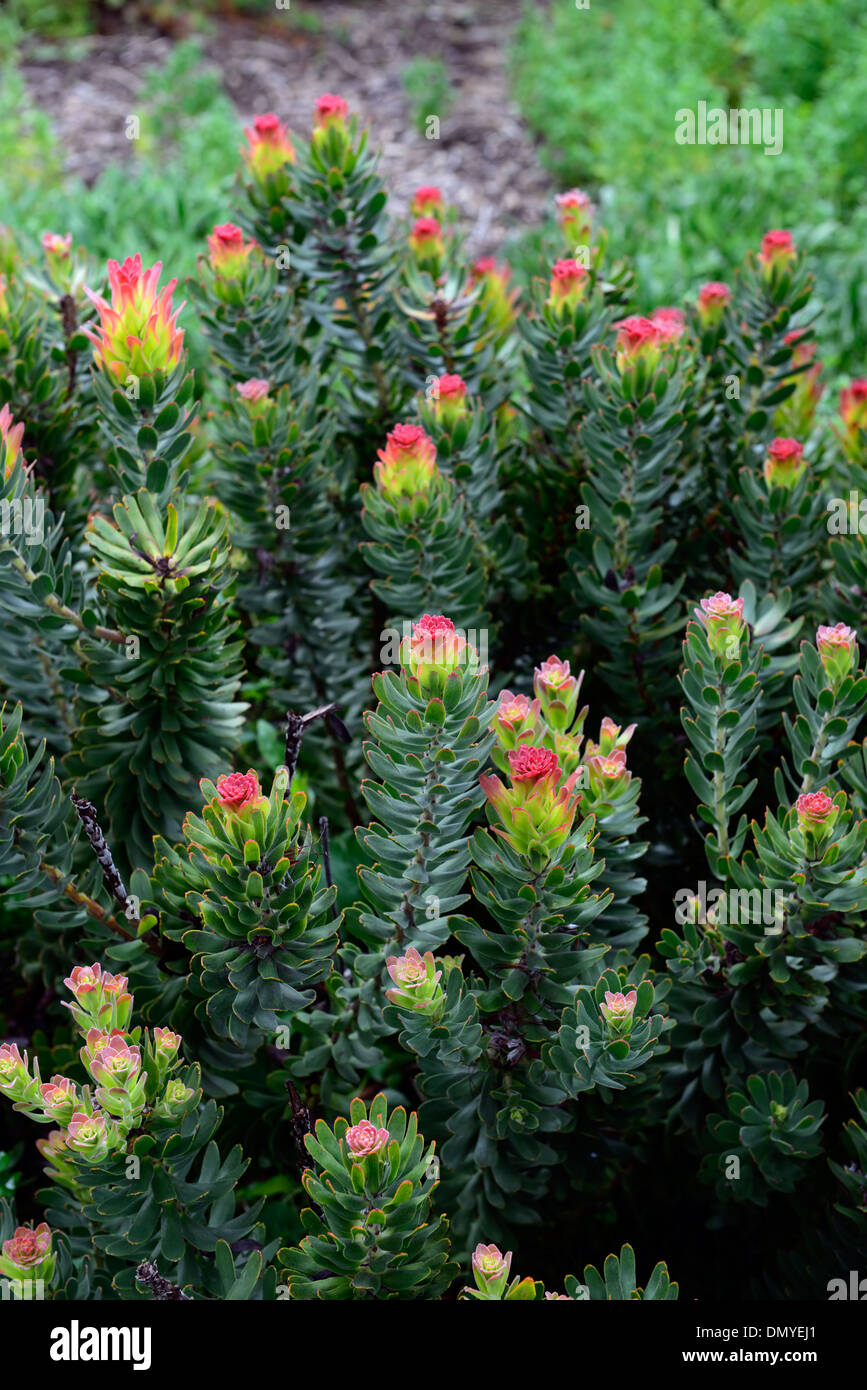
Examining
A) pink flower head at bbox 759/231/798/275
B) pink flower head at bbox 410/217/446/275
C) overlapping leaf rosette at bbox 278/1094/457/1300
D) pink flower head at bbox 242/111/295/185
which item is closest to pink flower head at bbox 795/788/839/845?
overlapping leaf rosette at bbox 278/1094/457/1300

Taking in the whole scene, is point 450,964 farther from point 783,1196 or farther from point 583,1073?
point 783,1196

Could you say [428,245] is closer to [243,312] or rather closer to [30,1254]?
[243,312]

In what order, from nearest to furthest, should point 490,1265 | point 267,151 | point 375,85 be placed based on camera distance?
point 490,1265, point 267,151, point 375,85

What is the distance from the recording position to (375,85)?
859 cm

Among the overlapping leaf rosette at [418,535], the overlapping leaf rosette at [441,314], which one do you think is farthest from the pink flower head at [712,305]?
the overlapping leaf rosette at [418,535]

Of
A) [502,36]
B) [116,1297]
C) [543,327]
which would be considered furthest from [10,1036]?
[502,36]

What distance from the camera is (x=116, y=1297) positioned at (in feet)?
5.38

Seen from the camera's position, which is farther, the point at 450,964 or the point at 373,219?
the point at 373,219

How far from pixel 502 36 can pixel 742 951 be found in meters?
9.58

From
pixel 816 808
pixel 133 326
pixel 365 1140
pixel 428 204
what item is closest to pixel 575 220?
pixel 428 204

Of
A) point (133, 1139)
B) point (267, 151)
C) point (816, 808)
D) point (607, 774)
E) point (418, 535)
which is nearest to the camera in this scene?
point (133, 1139)

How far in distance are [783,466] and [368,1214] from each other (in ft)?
4.84

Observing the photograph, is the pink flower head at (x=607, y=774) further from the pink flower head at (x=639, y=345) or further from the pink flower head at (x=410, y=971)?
the pink flower head at (x=639, y=345)

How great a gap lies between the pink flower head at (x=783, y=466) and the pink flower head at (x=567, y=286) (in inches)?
19.1
